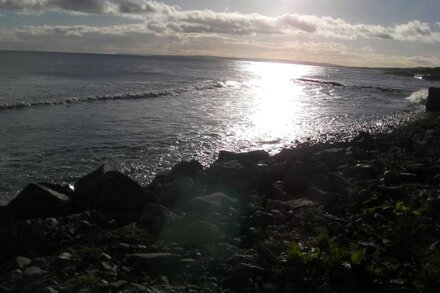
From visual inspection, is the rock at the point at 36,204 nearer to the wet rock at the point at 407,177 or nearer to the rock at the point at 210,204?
the rock at the point at 210,204

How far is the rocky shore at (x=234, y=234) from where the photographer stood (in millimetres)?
5512

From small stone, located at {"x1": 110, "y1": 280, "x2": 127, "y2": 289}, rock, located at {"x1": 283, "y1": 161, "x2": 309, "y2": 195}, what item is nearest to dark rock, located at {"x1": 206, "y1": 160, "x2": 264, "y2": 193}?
rock, located at {"x1": 283, "y1": 161, "x2": 309, "y2": 195}

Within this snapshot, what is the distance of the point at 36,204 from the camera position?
8.15 meters

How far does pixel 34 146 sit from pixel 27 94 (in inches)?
796

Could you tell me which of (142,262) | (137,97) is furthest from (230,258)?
(137,97)

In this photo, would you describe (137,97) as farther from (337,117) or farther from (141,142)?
(141,142)

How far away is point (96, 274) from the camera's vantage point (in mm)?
5625

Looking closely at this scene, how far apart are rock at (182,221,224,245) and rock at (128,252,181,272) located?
2.06 feet

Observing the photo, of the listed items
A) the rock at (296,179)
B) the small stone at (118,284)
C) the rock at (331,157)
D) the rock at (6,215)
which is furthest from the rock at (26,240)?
the rock at (331,157)

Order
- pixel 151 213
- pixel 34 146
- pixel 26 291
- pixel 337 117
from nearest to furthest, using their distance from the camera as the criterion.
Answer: pixel 26 291 < pixel 151 213 < pixel 34 146 < pixel 337 117

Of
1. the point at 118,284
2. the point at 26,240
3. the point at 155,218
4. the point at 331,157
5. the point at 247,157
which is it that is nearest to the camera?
the point at 118,284

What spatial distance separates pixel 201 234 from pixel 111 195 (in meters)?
2.59

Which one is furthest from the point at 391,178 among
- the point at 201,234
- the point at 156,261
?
the point at 156,261

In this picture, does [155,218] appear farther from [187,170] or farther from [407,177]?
[407,177]
